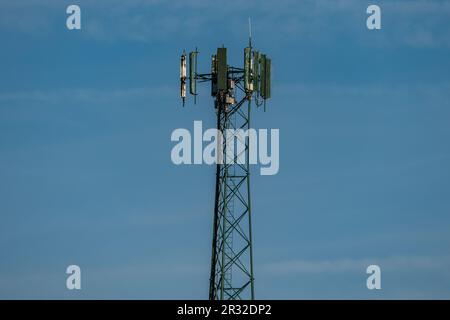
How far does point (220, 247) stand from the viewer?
142 m

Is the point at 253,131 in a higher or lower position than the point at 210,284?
higher

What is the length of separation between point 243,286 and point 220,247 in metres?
3.20

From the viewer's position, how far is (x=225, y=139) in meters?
140
